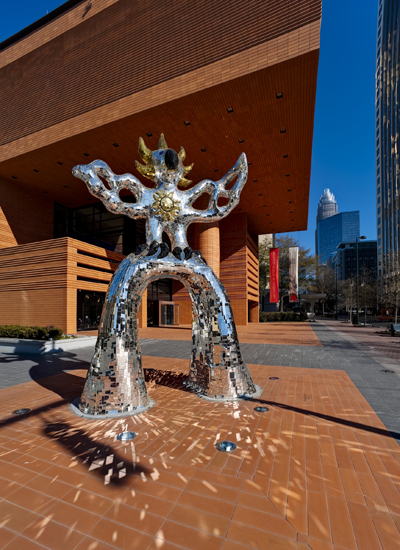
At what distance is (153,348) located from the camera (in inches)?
485

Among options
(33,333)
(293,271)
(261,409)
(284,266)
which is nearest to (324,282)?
(284,266)

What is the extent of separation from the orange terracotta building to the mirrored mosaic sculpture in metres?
9.26

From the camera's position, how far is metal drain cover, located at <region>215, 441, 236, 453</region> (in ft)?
11.1

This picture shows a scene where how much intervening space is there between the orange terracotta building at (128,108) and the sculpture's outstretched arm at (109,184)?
970 centimetres

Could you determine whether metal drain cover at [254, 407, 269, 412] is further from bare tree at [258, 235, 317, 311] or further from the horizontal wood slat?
bare tree at [258, 235, 317, 311]

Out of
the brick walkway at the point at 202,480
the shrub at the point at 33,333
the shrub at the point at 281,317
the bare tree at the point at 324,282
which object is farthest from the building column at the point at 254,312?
the brick walkway at the point at 202,480

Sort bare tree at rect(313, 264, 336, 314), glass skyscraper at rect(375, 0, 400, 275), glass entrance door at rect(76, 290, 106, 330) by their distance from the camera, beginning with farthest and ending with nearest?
glass skyscraper at rect(375, 0, 400, 275) → bare tree at rect(313, 264, 336, 314) → glass entrance door at rect(76, 290, 106, 330)

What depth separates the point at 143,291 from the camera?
527cm

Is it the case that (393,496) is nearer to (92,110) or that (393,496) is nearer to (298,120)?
(298,120)

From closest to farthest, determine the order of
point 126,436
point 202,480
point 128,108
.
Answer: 1. point 202,480
2. point 126,436
3. point 128,108

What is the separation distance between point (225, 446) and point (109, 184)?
4.46 metres

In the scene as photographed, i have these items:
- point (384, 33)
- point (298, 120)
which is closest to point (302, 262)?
point (298, 120)

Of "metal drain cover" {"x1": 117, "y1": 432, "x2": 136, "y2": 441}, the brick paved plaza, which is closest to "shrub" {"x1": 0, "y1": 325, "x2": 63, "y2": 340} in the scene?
the brick paved plaza

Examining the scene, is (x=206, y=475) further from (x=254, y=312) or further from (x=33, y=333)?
(x=254, y=312)
